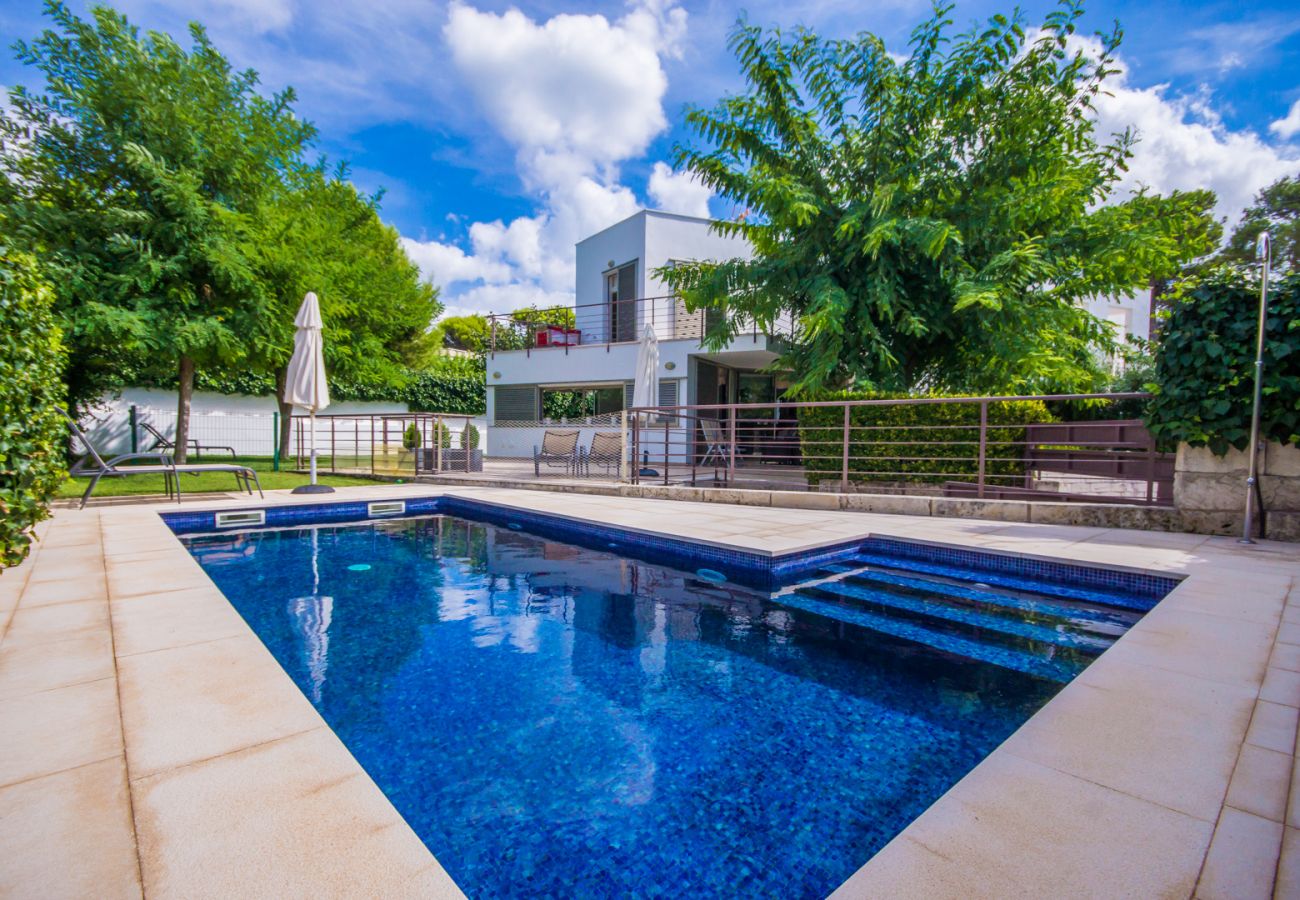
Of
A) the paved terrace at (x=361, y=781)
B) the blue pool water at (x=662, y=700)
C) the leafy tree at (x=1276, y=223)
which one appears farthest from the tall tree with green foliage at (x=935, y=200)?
the leafy tree at (x=1276, y=223)

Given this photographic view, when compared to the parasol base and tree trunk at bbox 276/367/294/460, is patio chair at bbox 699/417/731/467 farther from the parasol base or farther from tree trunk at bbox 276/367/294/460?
tree trunk at bbox 276/367/294/460

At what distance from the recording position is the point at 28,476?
3.09 meters

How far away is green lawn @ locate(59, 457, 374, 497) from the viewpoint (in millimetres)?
8066

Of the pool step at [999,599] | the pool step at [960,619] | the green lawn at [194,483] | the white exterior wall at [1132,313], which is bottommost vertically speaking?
the pool step at [960,619]

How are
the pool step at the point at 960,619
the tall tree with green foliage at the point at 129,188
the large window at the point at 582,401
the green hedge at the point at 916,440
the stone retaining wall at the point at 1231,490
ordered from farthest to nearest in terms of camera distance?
the large window at the point at 582,401 < the tall tree with green foliage at the point at 129,188 < the green hedge at the point at 916,440 < the stone retaining wall at the point at 1231,490 < the pool step at the point at 960,619

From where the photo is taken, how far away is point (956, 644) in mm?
3240

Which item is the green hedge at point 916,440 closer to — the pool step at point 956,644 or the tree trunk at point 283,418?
the pool step at point 956,644

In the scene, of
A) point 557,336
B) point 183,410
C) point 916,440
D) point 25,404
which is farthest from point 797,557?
point 557,336

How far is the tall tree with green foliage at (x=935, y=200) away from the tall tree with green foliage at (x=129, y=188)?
8386mm

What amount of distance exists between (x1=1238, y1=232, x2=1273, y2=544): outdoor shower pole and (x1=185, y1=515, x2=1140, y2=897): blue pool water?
1.96 m

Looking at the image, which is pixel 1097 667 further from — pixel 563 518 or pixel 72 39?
pixel 72 39

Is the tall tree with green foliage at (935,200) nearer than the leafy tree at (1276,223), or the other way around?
the tall tree with green foliage at (935,200)

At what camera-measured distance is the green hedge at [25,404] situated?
2.94 metres

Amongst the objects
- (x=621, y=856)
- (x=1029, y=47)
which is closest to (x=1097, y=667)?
(x=621, y=856)
